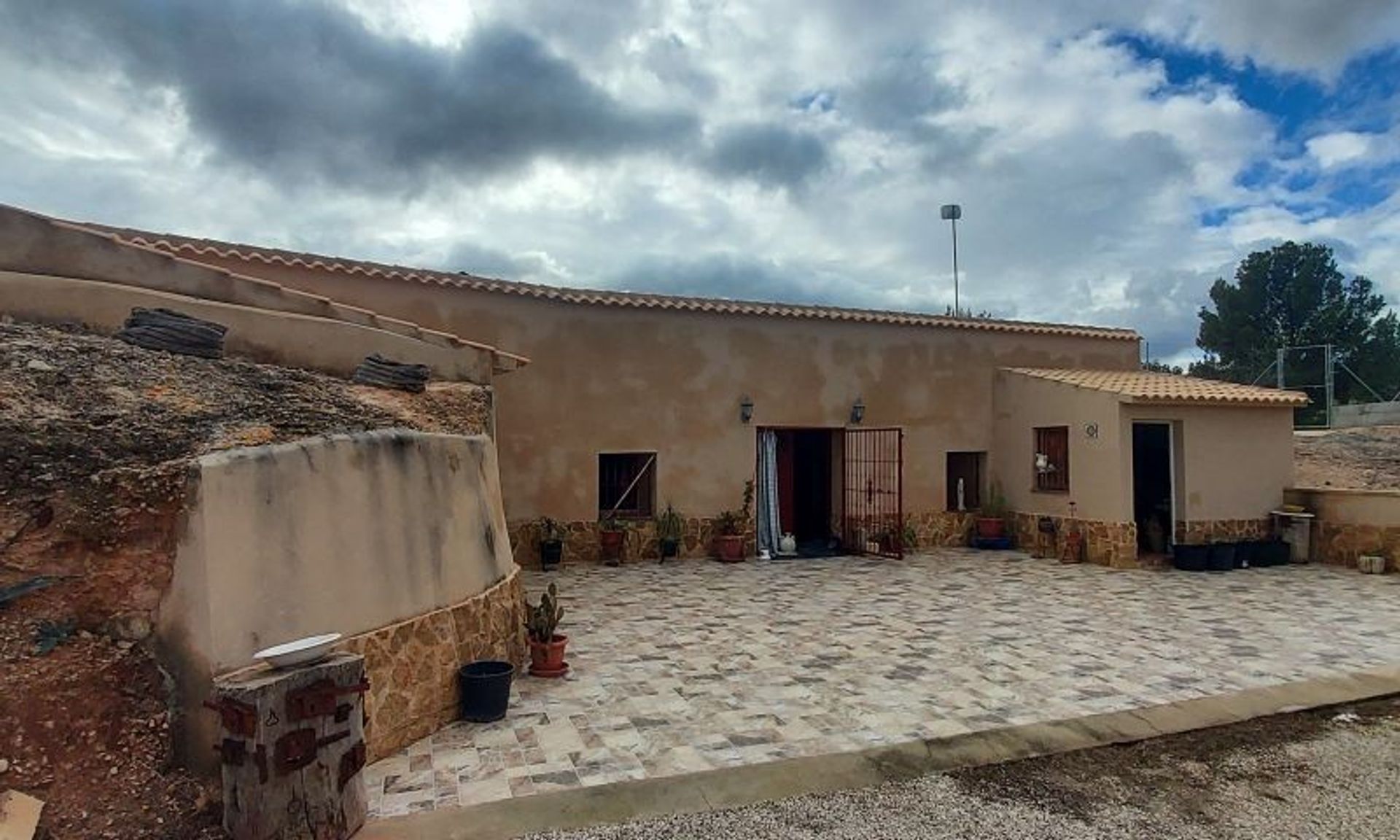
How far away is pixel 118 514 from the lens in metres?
3.84

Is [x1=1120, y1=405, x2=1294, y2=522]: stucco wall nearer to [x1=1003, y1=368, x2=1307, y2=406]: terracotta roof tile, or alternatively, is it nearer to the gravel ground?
[x1=1003, y1=368, x2=1307, y2=406]: terracotta roof tile

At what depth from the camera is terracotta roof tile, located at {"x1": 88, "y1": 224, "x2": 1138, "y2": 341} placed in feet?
32.1

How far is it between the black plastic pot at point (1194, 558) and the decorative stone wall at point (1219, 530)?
0.24 m

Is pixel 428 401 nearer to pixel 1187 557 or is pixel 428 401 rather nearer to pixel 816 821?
pixel 816 821

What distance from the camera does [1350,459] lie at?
647 inches

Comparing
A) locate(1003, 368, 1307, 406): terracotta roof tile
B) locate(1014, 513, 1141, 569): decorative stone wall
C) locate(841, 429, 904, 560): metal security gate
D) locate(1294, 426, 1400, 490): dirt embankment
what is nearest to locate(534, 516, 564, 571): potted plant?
locate(841, 429, 904, 560): metal security gate

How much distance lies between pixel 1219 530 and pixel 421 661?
1314cm

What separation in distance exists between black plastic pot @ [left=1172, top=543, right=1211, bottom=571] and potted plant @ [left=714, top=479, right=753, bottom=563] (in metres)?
6.96

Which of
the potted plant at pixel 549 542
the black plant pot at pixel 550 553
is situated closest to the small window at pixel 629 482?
the potted plant at pixel 549 542

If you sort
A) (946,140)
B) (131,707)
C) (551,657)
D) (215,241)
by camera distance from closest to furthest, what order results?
(131,707)
(551,657)
(215,241)
(946,140)

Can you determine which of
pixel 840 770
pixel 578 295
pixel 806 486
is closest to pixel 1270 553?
pixel 806 486

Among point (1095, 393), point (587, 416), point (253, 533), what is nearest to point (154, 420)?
point (253, 533)

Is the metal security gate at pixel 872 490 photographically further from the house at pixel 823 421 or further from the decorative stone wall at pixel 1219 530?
the decorative stone wall at pixel 1219 530

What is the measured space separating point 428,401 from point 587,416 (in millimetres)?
5927
